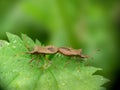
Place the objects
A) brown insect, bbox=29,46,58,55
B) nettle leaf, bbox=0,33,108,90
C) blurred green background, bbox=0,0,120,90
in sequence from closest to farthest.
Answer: nettle leaf, bbox=0,33,108,90, brown insect, bbox=29,46,58,55, blurred green background, bbox=0,0,120,90

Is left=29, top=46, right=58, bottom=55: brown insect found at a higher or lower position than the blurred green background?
lower

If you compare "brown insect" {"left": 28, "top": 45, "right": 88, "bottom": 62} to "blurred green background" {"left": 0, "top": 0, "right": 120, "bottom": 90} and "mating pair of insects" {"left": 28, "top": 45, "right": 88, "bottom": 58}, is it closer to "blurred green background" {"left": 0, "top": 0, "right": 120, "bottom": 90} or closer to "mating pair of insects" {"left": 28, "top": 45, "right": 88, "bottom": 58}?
"mating pair of insects" {"left": 28, "top": 45, "right": 88, "bottom": 58}

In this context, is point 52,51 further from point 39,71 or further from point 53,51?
point 39,71

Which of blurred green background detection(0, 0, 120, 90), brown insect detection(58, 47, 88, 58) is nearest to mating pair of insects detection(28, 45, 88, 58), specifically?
brown insect detection(58, 47, 88, 58)

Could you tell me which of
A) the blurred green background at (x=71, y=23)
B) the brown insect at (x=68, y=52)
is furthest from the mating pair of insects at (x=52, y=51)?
the blurred green background at (x=71, y=23)

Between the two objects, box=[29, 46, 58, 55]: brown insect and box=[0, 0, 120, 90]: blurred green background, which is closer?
box=[29, 46, 58, 55]: brown insect

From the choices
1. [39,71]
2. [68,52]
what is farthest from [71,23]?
[39,71]

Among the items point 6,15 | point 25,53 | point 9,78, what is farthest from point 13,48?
point 6,15
